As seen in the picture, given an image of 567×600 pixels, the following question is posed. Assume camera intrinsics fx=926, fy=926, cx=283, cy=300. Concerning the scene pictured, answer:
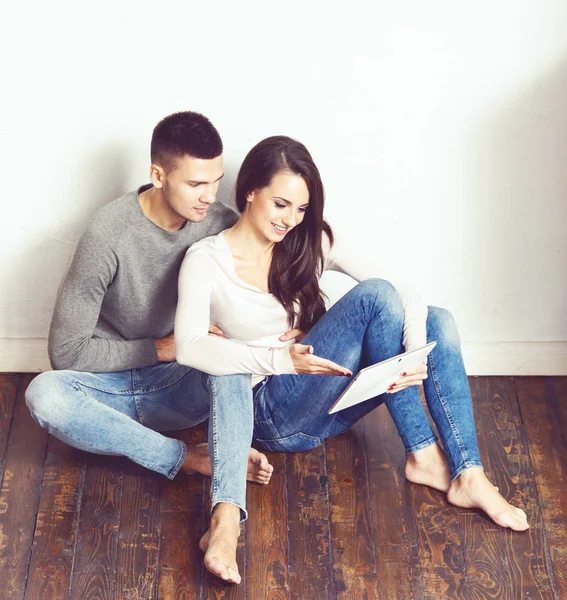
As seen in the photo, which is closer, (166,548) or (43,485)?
(166,548)

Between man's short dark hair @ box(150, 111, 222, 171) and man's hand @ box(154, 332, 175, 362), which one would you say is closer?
man's short dark hair @ box(150, 111, 222, 171)

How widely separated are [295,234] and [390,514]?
71cm

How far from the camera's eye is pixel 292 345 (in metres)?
2.04

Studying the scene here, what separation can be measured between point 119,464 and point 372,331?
2.43ft

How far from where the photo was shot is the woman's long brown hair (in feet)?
6.61

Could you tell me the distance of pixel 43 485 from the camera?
2279 millimetres

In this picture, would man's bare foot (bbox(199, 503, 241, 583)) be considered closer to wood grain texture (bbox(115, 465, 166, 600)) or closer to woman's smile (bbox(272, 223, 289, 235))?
wood grain texture (bbox(115, 465, 166, 600))

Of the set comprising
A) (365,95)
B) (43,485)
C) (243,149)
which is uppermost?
(365,95)

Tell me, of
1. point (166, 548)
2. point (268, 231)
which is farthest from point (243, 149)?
point (166, 548)

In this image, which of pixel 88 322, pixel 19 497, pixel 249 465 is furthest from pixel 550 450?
pixel 19 497

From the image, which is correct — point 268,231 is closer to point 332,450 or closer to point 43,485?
point 332,450

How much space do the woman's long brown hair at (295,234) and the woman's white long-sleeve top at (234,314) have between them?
39 millimetres

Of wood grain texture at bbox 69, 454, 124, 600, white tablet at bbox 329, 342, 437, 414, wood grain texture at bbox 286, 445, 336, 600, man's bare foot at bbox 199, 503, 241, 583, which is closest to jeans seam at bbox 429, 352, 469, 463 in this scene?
white tablet at bbox 329, 342, 437, 414

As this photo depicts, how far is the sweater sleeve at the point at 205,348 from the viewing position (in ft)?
6.66
